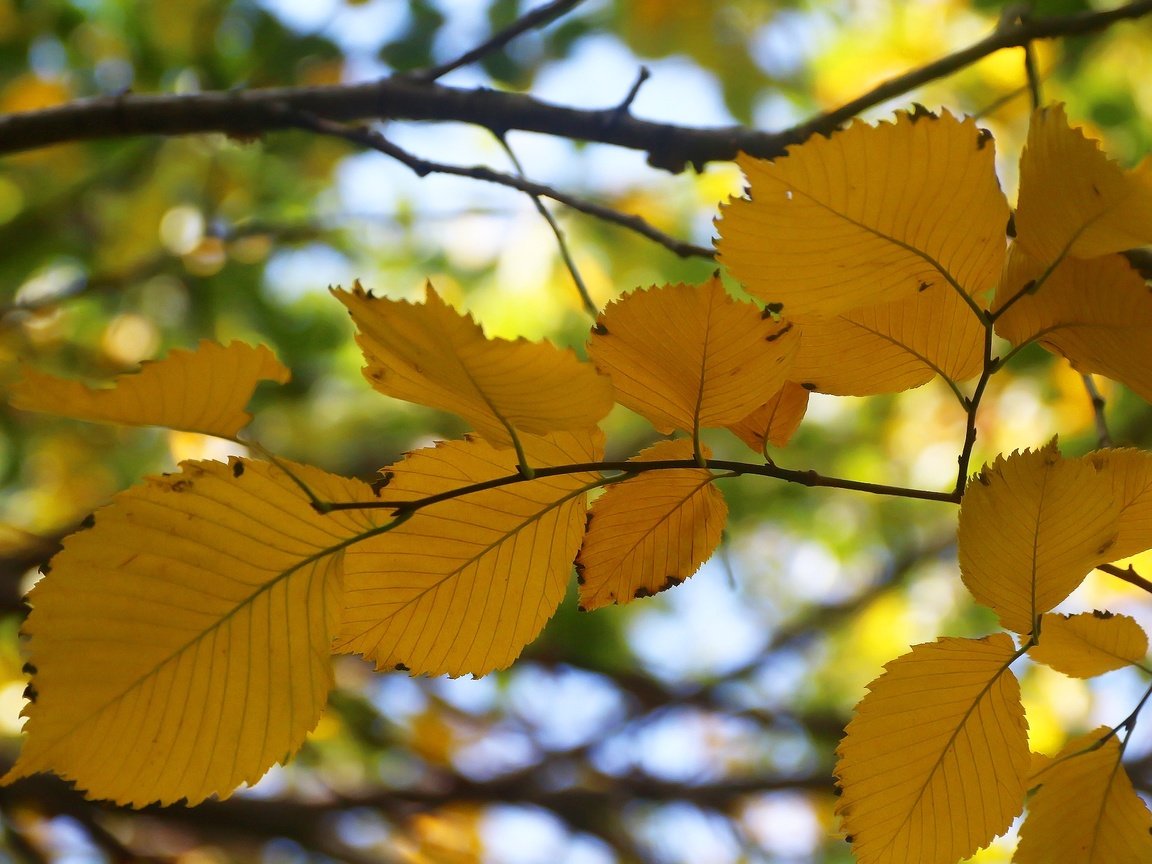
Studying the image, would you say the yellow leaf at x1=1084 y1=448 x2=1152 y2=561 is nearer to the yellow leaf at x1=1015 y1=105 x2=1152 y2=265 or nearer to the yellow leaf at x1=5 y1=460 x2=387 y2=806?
the yellow leaf at x1=1015 y1=105 x2=1152 y2=265

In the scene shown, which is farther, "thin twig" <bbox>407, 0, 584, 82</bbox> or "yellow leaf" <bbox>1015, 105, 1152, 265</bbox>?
"thin twig" <bbox>407, 0, 584, 82</bbox>

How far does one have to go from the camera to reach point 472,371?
30 cm

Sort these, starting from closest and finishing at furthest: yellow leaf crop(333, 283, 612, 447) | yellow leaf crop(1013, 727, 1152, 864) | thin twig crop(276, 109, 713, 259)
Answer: yellow leaf crop(333, 283, 612, 447) → yellow leaf crop(1013, 727, 1152, 864) → thin twig crop(276, 109, 713, 259)

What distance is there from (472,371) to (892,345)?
17cm

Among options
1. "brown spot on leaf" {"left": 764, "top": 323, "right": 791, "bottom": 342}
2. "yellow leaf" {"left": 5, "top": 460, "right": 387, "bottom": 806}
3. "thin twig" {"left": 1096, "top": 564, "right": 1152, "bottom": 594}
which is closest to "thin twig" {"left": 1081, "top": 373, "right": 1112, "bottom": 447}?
"thin twig" {"left": 1096, "top": 564, "right": 1152, "bottom": 594}

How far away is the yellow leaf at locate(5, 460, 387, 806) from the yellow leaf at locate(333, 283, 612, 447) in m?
0.05

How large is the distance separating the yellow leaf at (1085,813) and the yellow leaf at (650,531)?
7.0 inches

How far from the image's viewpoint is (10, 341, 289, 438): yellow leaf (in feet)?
0.93

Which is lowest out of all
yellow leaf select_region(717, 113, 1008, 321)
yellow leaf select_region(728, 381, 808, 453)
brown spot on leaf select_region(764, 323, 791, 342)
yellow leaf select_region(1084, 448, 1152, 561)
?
yellow leaf select_region(1084, 448, 1152, 561)

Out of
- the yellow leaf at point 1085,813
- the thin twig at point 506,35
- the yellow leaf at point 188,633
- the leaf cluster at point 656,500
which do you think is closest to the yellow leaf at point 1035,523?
the leaf cluster at point 656,500

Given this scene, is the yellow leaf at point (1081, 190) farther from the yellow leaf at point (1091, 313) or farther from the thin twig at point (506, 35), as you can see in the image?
the thin twig at point (506, 35)

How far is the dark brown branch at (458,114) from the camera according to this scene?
55 cm

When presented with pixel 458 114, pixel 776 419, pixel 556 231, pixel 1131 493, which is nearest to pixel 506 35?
pixel 458 114

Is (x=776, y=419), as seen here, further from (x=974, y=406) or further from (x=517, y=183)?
(x=517, y=183)
